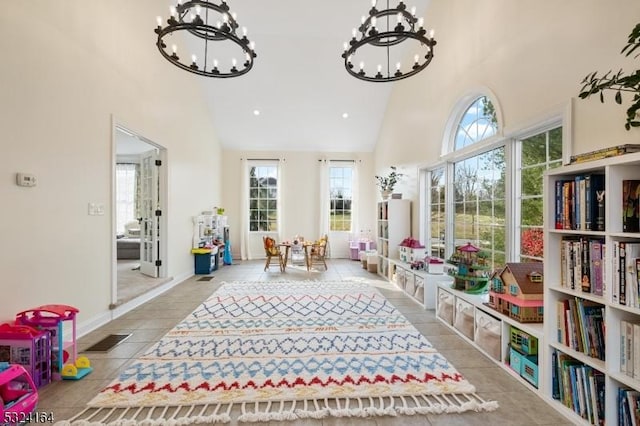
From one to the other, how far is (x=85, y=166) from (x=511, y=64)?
4373mm

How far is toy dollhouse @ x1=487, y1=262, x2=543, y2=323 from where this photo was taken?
2.17 metres

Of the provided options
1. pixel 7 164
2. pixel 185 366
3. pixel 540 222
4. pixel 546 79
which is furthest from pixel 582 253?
pixel 7 164

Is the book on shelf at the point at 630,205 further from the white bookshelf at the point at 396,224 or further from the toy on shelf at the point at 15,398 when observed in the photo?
the white bookshelf at the point at 396,224

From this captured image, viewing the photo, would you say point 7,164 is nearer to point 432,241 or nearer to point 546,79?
point 546,79

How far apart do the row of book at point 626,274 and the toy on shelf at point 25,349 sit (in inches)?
140

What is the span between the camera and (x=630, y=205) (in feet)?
4.92

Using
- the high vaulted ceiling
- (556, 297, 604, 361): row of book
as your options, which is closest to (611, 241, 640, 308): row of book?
(556, 297, 604, 361): row of book

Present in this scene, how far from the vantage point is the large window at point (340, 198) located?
8008 mm

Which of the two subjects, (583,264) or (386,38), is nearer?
(583,264)

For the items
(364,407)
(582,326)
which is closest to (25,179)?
(364,407)

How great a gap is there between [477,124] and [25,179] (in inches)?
179

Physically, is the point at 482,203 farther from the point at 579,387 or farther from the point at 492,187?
the point at 579,387

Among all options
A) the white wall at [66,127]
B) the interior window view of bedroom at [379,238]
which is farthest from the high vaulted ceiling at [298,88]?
the white wall at [66,127]

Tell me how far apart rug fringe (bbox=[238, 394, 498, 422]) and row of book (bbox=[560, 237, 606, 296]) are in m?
0.92
